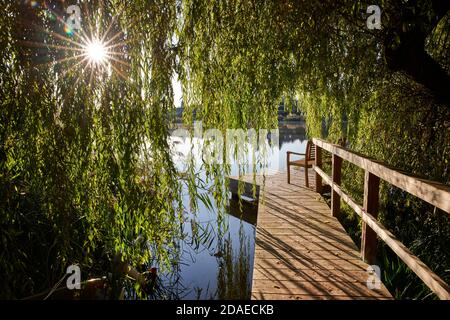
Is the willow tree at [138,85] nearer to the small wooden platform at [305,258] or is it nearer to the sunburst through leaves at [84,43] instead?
the sunburst through leaves at [84,43]

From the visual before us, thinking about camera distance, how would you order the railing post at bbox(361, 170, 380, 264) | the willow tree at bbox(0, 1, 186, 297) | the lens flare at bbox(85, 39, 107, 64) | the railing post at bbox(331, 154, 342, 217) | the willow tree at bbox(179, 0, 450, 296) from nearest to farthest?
the willow tree at bbox(0, 1, 186, 297)
the lens flare at bbox(85, 39, 107, 64)
the willow tree at bbox(179, 0, 450, 296)
the railing post at bbox(361, 170, 380, 264)
the railing post at bbox(331, 154, 342, 217)

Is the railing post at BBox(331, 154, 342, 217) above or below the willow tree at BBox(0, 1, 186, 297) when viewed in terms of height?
below

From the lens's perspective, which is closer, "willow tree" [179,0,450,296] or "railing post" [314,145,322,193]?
"willow tree" [179,0,450,296]

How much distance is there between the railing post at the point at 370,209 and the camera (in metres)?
2.98

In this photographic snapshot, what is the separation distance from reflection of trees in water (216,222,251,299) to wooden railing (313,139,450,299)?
1.64 metres

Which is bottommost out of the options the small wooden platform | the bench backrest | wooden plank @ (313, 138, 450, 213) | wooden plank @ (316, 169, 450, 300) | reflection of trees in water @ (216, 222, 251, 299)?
reflection of trees in water @ (216, 222, 251, 299)

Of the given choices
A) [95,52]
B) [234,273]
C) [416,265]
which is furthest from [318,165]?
[95,52]

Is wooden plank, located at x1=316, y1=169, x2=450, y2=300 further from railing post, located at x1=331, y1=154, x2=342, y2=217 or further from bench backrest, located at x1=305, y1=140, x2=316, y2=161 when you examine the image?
bench backrest, located at x1=305, y1=140, x2=316, y2=161

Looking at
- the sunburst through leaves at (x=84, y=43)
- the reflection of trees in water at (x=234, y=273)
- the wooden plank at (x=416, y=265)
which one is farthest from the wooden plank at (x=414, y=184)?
the reflection of trees in water at (x=234, y=273)

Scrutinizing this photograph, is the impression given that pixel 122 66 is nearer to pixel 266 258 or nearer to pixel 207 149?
pixel 207 149

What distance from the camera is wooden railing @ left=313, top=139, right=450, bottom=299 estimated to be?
68.6 inches

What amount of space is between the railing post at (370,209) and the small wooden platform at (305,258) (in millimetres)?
108

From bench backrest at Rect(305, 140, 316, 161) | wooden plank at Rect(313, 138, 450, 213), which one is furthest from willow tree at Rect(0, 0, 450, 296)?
bench backrest at Rect(305, 140, 316, 161)

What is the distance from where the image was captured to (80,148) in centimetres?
177
